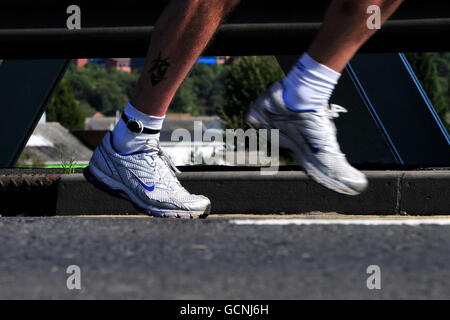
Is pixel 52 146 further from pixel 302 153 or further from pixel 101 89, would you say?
pixel 101 89

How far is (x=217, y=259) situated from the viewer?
258cm

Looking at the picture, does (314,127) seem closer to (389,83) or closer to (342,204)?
(342,204)

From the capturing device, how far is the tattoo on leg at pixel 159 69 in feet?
10.9

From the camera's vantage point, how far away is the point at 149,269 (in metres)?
2.41

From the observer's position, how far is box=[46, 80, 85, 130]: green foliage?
105188 millimetres

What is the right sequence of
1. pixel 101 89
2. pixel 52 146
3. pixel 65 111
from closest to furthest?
pixel 52 146, pixel 65 111, pixel 101 89

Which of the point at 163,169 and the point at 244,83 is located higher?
the point at 244,83

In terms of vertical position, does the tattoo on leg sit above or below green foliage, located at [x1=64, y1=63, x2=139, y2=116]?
below

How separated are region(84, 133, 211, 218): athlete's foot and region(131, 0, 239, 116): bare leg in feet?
1.01

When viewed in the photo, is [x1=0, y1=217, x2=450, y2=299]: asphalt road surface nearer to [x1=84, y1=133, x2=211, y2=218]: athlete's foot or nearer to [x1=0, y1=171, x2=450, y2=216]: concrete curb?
[x1=84, y1=133, x2=211, y2=218]: athlete's foot

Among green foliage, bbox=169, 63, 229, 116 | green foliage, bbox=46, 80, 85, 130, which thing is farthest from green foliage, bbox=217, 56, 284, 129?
green foliage, bbox=169, 63, 229, 116

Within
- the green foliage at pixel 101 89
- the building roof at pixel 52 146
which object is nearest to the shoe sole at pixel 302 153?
the building roof at pixel 52 146

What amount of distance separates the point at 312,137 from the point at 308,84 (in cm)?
24

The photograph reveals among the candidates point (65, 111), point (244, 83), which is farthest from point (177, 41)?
point (65, 111)
